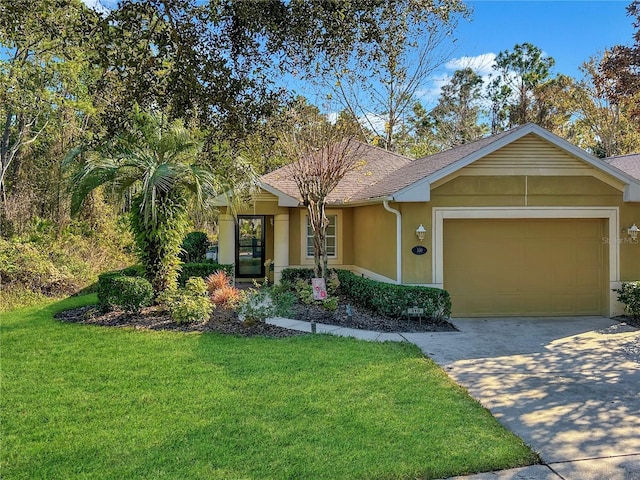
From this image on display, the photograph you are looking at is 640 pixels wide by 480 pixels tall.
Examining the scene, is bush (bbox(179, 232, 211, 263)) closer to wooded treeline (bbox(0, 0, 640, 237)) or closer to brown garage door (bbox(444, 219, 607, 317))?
wooded treeline (bbox(0, 0, 640, 237))

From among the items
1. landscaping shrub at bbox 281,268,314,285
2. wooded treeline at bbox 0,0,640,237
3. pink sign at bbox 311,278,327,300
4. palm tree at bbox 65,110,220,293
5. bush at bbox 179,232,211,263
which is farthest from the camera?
bush at bbox 179,232,211,263

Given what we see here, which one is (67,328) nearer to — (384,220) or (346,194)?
(384,220)

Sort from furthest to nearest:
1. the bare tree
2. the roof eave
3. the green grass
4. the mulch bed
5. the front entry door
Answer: the front entry door
the bare tree
the roof eave
the mulch bed
the green grass

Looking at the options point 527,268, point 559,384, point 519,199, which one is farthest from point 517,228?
point 559,384

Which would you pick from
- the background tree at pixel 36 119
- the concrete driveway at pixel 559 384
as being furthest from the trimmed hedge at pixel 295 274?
the background tree at pixel 36 119

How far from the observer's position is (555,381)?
616cm

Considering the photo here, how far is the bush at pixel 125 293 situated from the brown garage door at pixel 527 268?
6.81m

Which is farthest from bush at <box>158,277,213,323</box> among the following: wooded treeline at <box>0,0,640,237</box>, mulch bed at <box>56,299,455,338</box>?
wooded treeline at <box>0,0,640,237</box>

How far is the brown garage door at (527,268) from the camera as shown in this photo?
35.8ft

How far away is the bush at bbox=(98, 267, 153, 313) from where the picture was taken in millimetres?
9500

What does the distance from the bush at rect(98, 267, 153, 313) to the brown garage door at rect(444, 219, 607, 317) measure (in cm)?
681

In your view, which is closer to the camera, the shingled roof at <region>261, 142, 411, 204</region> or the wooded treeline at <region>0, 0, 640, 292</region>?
the wooded treeline at <region>0, 0, 640, 292</region>

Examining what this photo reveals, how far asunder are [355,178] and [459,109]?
23.4 m

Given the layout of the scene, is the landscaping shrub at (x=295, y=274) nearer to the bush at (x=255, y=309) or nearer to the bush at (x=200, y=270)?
the bush at (x=200, y=270)
